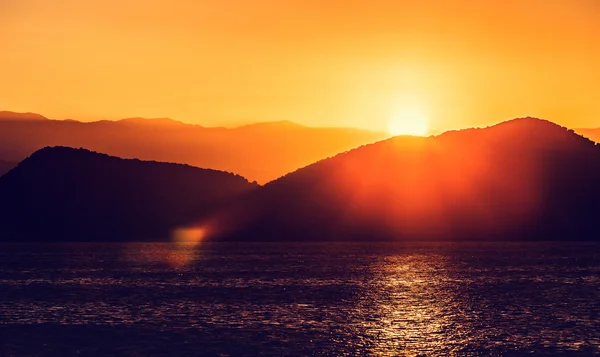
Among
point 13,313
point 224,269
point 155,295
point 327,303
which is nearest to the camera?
point 13,313

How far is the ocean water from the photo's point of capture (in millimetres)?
63938

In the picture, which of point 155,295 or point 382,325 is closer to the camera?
point 382,325

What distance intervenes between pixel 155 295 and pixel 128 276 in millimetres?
43082

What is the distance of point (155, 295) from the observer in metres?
108

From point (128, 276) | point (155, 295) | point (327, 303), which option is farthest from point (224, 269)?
point (327, 303)

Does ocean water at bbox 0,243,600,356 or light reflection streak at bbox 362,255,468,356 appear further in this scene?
ocean water at bbox 0,243,600,356

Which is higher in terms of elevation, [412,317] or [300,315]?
[300,315]

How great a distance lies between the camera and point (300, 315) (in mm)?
83750

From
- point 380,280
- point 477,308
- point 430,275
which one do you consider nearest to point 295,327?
point 477,308

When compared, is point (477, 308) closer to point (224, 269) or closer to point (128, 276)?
point (128, 276)

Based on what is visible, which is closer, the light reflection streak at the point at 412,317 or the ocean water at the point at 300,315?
the light reflection streak at the point at 412,317

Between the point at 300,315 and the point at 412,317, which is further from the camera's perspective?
the point at 300,315

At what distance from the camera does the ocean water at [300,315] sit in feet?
210

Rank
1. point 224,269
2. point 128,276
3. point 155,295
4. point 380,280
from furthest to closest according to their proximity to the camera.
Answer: point 224,269, point 128,276, point 380,280, point 155,295
